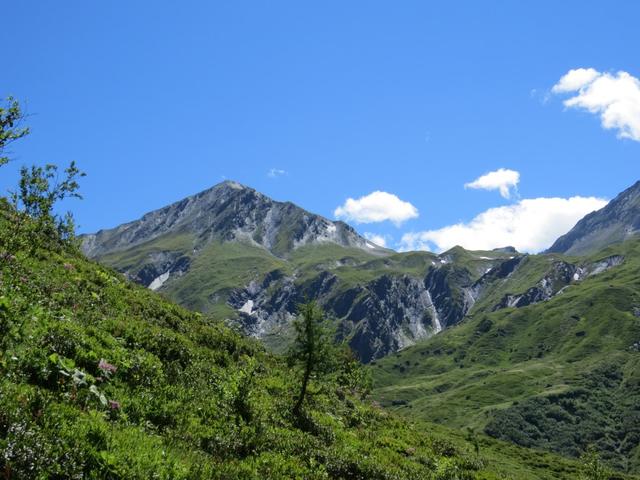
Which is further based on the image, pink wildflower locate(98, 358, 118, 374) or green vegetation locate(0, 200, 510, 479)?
pink wildflower locate(98, 358, 118, 374)

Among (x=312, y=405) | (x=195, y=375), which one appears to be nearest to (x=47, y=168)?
(x=195, y=375)

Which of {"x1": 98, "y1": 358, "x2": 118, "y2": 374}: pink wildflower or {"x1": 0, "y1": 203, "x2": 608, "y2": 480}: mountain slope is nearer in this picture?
{"x1": 0, "y1": 203, "x2": 608, "y2": 480}: mountain slope

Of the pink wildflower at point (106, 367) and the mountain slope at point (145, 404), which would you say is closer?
the mountain slope at point (145, 404)

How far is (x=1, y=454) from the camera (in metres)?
10.6

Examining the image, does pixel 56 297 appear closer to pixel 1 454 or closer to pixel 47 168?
pixel 47 168

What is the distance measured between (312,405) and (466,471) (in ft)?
35.3

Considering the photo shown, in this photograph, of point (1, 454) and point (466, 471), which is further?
point (466, 471)

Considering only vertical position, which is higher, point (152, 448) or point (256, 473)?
point (152, 448)

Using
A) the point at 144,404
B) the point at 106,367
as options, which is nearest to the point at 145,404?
the point at 144,404

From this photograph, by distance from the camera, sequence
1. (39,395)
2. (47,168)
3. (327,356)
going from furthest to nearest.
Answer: (327,356) → (47,168) → (39,395)

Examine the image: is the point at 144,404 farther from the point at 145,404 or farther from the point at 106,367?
the point at 106,367

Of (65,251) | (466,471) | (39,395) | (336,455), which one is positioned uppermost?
(65,251)

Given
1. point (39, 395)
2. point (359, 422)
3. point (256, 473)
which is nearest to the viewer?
point (39, 395)

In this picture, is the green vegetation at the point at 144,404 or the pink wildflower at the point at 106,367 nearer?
the green vegetation at the point at 144,404
